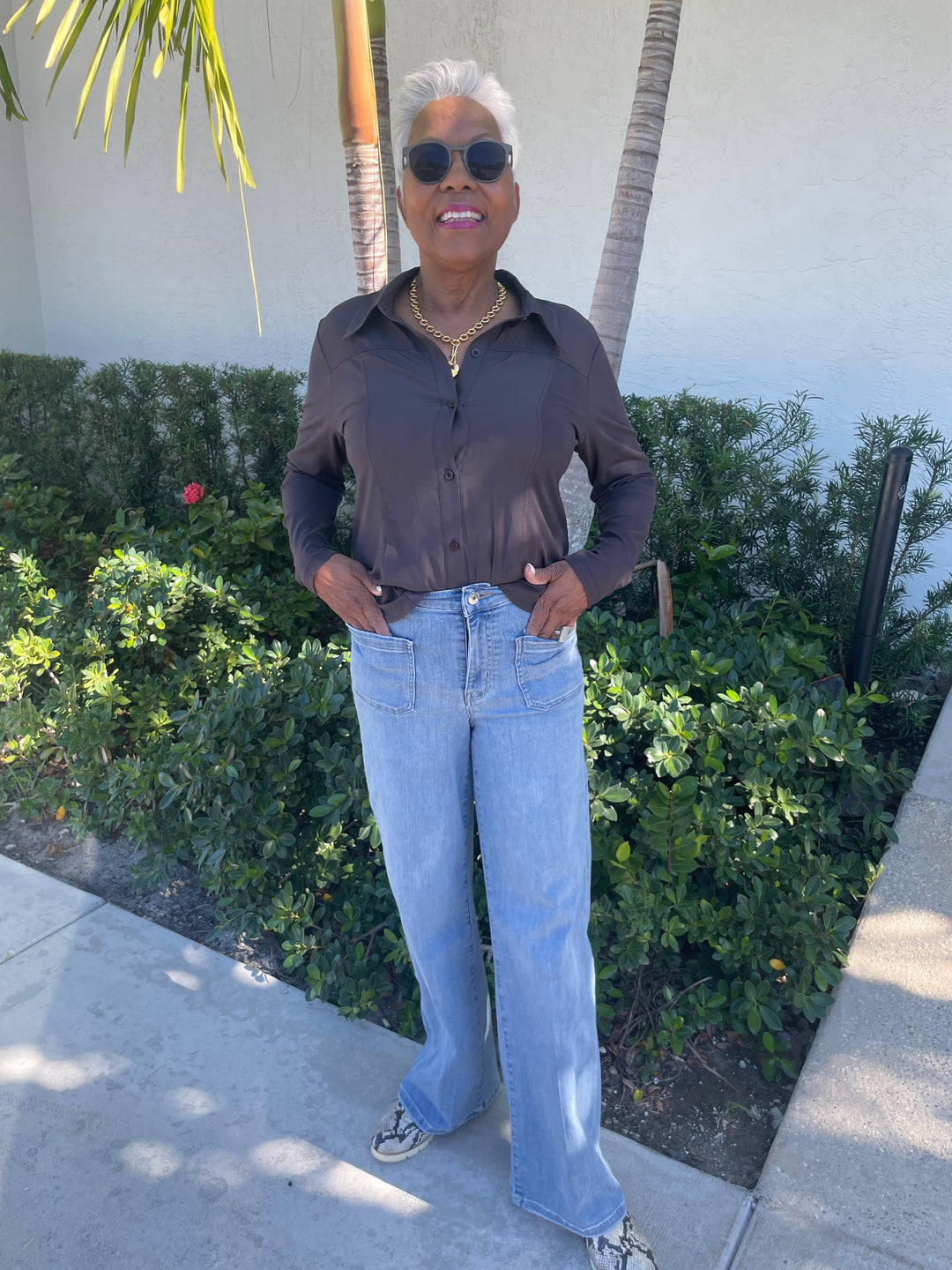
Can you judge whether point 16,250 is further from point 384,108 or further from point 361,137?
point 361,137

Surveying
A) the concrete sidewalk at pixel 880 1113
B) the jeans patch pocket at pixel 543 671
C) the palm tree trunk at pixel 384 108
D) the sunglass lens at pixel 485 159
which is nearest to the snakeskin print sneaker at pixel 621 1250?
the concrete sidewalk at pixel 880 1113

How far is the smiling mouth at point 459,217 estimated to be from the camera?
1642 mm

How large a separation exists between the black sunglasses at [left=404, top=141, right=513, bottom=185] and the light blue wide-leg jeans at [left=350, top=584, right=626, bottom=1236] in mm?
688

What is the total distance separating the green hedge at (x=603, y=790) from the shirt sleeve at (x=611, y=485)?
87cm

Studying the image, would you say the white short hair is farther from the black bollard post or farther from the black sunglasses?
the black bollard post

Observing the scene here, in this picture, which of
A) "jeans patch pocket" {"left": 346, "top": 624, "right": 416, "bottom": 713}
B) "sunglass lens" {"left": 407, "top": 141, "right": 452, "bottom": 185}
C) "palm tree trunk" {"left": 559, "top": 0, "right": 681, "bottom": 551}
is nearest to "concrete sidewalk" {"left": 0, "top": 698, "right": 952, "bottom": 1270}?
"jeans patch pocket" {"left": 346, "top": 624, "right": 416, "bottom": 713}

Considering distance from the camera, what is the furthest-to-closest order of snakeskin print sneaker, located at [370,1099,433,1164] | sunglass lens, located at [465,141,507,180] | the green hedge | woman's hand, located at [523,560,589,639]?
1. the green hedge
2. snakeskin print sneaker, located at [370,1099,433,1164]
3. woman's hand, located at [523,560,589,639]
4. sunglass lens, located at [465,141,507,180]

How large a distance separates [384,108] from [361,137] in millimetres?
1544

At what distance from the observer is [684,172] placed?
176 inches

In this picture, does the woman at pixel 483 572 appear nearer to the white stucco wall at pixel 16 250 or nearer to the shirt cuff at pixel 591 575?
the shirt cuff at pixel 591 575

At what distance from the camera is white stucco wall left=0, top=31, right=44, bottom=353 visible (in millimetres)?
6961

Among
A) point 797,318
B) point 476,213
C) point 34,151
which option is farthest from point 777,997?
point 34,151

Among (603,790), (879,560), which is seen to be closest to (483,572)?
(603,790)

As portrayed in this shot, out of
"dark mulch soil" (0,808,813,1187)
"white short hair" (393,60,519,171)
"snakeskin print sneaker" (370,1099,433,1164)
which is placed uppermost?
"white short hair" (393,60,519,171)
